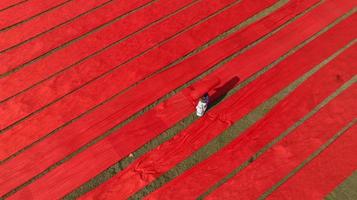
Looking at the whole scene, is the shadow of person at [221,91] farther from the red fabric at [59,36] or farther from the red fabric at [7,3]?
the red fabric at [7,3]

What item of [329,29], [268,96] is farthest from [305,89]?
[329,29]

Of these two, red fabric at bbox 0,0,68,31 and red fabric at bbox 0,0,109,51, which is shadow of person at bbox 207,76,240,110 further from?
red fabric at bbox 0,0,68,31

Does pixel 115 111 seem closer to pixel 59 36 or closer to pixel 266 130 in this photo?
pixel 59 36

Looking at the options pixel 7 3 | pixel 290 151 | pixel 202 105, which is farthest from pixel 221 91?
pixel 7 3

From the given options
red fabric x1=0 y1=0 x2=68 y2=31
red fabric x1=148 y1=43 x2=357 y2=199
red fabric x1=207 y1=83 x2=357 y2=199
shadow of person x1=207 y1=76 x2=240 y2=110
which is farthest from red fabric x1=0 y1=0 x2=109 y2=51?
red fabric x1=207 y1=83 x2=357 y2=199

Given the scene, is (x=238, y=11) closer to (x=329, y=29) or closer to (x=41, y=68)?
(x=329, y=29)

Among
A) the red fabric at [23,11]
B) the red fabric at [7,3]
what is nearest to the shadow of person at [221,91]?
the red fabric at [23,11]
